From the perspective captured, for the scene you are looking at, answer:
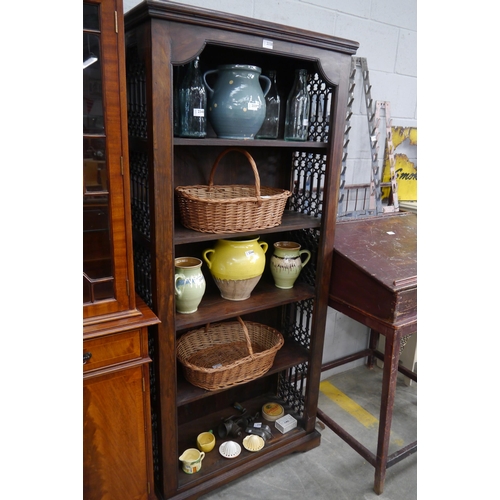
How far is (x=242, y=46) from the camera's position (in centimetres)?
128

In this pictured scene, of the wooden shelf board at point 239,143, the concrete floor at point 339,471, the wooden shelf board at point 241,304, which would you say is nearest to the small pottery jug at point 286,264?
the wooden shelf board at point 241,304

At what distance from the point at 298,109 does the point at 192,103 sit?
45 centimetres

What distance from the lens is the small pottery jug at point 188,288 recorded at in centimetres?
145

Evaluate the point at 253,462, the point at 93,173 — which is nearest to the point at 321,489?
the point at 253,462

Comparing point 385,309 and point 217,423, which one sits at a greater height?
point 385,309

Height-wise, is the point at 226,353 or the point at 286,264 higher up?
the point at 286,264

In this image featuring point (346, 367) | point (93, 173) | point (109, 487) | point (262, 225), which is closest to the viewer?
point (93, 173)

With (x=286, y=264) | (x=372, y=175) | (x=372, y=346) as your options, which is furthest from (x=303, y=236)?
(x=372, y=346)

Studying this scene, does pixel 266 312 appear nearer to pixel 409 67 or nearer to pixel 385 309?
pixel 385 309

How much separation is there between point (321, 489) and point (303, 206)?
120cm

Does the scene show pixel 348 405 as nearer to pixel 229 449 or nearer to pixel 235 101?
pixel 229 449

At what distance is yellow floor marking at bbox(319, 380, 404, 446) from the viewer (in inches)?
84.7

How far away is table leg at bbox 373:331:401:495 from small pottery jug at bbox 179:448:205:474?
729mm

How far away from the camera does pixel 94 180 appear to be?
1.15m
